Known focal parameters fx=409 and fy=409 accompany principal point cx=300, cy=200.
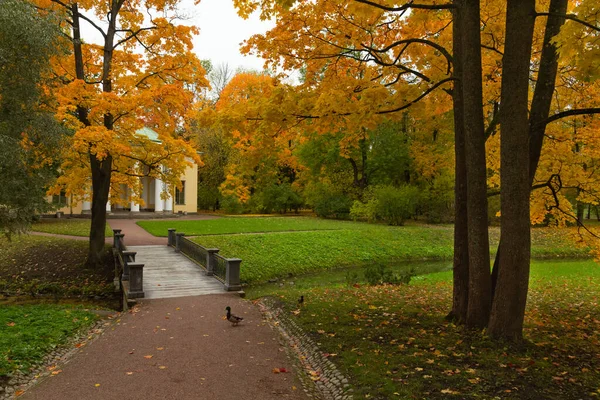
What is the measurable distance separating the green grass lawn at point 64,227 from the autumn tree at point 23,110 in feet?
45.7

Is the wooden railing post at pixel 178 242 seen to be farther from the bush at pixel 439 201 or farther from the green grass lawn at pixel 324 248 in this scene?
the bush at pixel 439 201


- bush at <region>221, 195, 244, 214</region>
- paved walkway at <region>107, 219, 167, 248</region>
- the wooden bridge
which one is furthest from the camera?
bush at <region>221, 195, 244, 214</region>

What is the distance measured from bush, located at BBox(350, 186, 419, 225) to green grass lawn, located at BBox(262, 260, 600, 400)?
66.9ft

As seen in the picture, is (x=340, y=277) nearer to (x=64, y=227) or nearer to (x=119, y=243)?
(x=119, y=243)

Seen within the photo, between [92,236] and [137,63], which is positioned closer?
[137,63]

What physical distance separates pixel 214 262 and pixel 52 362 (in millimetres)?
8396

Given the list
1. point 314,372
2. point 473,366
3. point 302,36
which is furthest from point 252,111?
point 473,366

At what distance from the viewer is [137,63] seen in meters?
16.8

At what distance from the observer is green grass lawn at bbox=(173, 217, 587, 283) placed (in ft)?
66.6

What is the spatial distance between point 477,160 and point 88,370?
7.28 meters

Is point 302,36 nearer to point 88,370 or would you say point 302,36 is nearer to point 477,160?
point 477,160

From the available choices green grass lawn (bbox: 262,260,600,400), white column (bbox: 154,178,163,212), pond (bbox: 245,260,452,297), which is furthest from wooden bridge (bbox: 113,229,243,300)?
white column (bbox: 154,178,163,212)

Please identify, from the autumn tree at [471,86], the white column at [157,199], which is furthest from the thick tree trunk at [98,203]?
the white column at [157,199]

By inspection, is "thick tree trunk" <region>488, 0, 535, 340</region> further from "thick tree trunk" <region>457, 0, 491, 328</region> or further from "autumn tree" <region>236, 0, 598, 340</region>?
"thick tree trunk" <region>457, 0, 491, 328</region>
